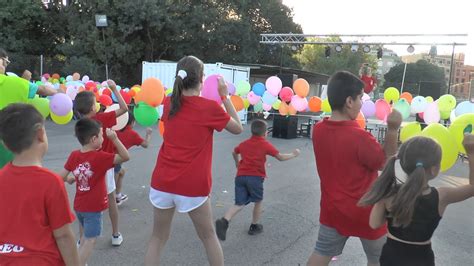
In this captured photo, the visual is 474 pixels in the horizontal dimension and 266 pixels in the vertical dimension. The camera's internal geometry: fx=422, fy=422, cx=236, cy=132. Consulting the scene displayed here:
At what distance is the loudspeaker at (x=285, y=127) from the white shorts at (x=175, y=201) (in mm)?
11860

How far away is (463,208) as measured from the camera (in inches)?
254

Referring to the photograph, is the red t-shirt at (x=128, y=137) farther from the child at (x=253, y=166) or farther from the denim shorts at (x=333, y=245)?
the denim shorts at (x=333, y=245)

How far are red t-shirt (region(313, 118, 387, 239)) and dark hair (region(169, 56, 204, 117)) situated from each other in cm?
96

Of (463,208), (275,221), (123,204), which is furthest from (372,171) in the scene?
(463,208)

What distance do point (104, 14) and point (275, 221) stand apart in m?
20.3

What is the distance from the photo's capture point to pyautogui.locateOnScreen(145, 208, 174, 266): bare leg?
312cm

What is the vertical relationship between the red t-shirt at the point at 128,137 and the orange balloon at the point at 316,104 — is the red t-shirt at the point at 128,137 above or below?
below

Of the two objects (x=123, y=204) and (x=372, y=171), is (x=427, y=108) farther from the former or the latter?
(x=123, y=204)

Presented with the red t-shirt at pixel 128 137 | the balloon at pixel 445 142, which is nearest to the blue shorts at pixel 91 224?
the red t-shirt at pixel 128 137

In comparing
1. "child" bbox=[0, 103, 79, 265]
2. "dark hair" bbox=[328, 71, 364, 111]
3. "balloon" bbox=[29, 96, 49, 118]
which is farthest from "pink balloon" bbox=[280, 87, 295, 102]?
"child" bbox=[0, 103, 79, 265]

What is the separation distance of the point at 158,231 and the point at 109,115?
1.40 meters

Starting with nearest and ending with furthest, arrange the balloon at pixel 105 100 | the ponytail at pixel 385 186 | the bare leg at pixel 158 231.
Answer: the ponytail at pixel 385 186
the bare leg at pixel 158 231
the balloon at pixel 105 100

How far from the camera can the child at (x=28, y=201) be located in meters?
1.89

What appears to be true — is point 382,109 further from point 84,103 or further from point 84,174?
point 84,174
